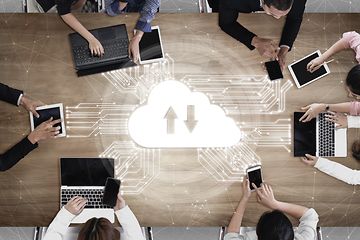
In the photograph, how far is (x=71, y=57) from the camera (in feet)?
7.71

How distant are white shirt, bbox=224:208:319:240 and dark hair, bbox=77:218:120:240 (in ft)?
1.82

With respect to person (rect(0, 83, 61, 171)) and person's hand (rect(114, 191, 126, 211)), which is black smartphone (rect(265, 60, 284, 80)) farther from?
person (rect(0, 83, 61, 171))

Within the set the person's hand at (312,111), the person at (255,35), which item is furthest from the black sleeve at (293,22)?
the person's hand at (312,111)

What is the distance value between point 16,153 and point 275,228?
4.17 feet

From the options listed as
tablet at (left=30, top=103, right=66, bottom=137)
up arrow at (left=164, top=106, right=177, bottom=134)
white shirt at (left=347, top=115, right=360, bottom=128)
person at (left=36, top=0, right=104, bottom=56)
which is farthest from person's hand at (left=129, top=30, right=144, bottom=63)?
white shirt at (left=347, top=115, right=360, bottom=128)

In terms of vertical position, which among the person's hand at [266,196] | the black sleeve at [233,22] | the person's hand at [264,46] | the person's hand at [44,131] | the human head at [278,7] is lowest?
the person's hand at [266,196]

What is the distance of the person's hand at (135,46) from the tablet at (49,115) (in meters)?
0.42

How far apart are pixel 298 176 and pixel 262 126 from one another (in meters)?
0.30

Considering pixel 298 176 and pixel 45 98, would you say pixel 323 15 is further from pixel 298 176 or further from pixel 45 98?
pixel 45 98

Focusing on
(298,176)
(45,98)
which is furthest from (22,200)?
(298,176)

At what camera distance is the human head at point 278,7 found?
6.98ft

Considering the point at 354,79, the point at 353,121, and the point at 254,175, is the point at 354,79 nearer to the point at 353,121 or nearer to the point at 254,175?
the point at 353,121

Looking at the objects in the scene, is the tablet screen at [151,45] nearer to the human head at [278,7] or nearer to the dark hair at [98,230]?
the human head at [278,7]

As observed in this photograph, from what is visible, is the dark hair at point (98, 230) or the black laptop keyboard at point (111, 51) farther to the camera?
the black laptop keyboard at point (111, 51)
